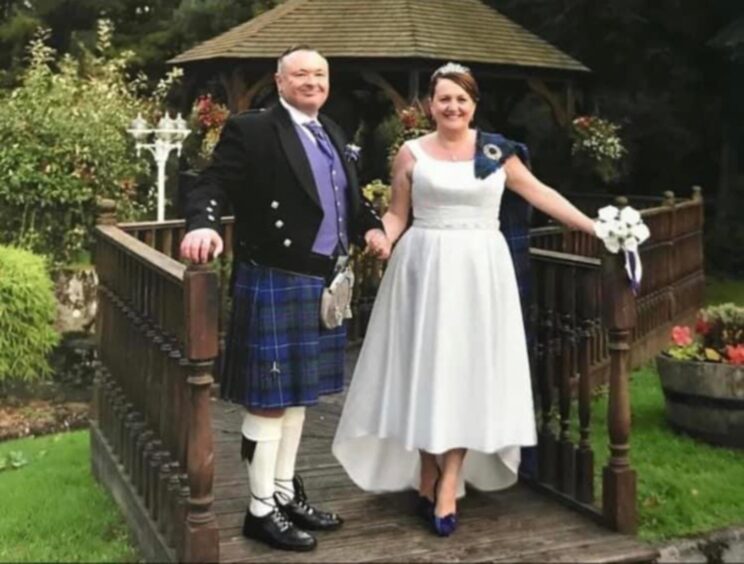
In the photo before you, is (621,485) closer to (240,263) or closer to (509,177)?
(509,177)

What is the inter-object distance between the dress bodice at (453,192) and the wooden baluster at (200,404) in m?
1.01

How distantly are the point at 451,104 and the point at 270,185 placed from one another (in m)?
0.80

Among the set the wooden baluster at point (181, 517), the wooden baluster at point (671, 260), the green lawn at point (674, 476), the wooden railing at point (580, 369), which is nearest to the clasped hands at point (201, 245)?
the wooden baluster at point (181, 517)

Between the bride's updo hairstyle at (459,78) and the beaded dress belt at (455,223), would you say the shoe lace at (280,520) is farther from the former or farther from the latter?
the bride's updo hairstyle at (459,78)

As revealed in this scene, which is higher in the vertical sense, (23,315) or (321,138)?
(321,138)

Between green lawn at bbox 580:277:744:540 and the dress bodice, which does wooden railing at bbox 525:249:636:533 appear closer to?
green lawn at bbox 580:277:744:540

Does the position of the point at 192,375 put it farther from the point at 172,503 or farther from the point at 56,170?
the point at 56,170

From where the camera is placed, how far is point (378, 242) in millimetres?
4242

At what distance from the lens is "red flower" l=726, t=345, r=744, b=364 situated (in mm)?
5836

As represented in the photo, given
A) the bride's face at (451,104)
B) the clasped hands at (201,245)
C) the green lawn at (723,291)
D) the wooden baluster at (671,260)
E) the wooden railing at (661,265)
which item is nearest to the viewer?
the clasped hands at (201,245)

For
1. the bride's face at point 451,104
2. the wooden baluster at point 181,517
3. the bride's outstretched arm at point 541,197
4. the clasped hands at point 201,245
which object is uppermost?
the bride's face at point 451,104

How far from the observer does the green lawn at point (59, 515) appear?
176 inches

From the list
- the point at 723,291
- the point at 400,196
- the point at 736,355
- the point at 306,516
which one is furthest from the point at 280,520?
the point at 723,291

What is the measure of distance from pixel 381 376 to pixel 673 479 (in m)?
1.74
